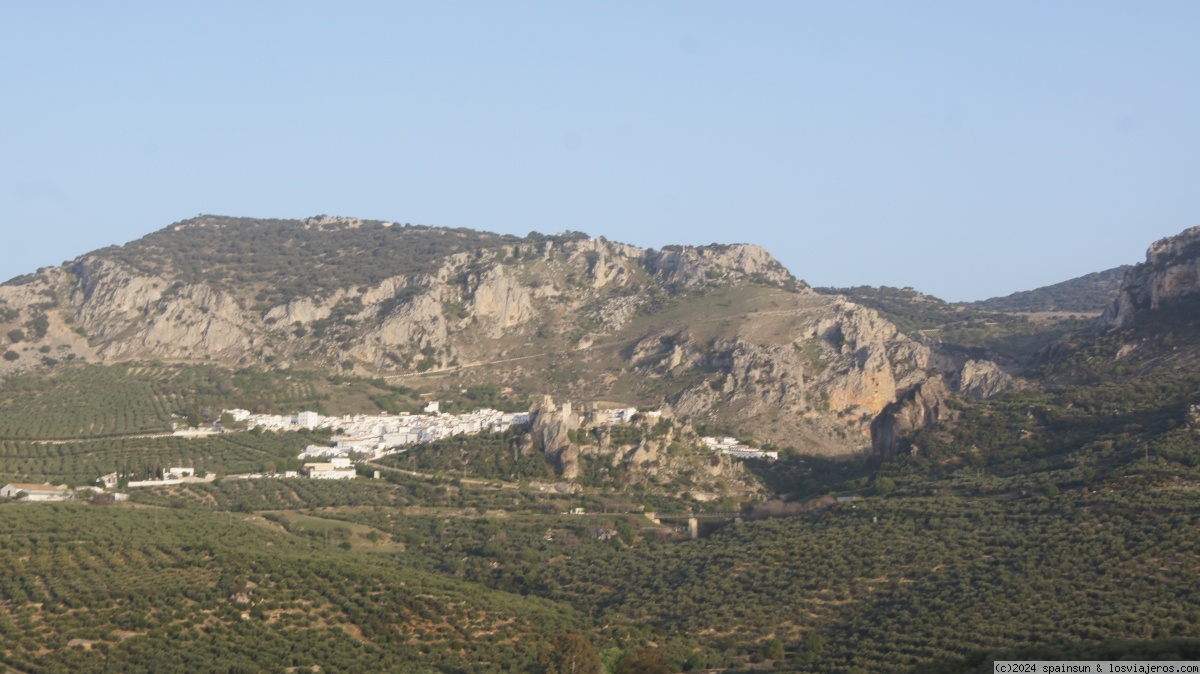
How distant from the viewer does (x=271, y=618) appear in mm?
55938

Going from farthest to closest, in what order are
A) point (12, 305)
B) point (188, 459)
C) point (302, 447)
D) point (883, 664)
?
point (12, 305), point (302, 447), point (188, 459), point (883, 664)

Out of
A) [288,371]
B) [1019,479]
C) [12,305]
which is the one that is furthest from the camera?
[12,305]

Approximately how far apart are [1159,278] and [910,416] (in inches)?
944

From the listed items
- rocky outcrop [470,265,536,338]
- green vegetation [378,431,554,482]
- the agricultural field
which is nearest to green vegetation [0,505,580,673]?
the agricultural field

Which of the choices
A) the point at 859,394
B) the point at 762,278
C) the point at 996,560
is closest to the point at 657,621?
the point at 996,560

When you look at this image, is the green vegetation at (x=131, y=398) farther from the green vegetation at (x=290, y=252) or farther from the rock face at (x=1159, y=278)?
the rock face at (x=1159, y=278)

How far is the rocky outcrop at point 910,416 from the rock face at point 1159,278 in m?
19.3

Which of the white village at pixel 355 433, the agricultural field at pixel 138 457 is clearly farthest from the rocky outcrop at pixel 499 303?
the agricultural field at pixel 138 457

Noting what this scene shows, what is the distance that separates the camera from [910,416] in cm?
9438

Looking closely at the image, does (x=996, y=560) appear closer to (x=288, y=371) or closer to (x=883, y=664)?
(x=883, y=664)

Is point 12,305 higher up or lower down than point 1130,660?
higher up

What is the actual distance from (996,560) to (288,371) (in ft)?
237

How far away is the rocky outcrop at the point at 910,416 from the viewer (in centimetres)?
9294

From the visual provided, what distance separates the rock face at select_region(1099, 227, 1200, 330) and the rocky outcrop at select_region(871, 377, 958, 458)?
19.3m
